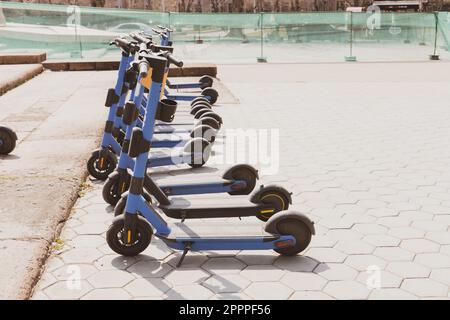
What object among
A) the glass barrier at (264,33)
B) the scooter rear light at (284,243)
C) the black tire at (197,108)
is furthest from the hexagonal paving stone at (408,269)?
the glass barrier at (264,33)

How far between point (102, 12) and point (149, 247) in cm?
1778

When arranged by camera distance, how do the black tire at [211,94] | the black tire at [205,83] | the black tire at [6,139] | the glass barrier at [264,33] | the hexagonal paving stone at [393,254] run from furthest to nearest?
the glass barrier at [264,33]
the black tire at [205,83]
the black tire at [211,94]
the black tire at [6,139]
the hexagonal paving stone at [393,254]

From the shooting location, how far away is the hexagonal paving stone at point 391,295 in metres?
3.48

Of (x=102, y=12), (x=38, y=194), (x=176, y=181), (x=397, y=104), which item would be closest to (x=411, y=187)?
(x=176, y=181)

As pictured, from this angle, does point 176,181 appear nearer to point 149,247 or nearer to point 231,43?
point 149,247

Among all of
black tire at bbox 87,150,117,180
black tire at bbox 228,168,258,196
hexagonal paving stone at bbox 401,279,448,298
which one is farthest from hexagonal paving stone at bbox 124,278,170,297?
black tire at bbox 87,150,117,180

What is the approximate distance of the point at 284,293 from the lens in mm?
3582

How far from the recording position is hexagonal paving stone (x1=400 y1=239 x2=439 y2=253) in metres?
4.18

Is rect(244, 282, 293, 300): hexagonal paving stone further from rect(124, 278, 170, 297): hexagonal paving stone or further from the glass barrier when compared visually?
the glass barrier

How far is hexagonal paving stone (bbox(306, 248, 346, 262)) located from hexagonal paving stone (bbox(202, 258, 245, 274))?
0.52 m

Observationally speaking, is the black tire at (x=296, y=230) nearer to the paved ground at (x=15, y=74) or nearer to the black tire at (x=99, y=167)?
the black tire at (x=99, y=167)

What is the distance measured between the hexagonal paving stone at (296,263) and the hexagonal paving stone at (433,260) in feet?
2.35

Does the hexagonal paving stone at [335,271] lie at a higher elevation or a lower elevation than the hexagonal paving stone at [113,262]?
lower

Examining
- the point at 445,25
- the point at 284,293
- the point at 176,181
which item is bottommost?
the point at 284,293
